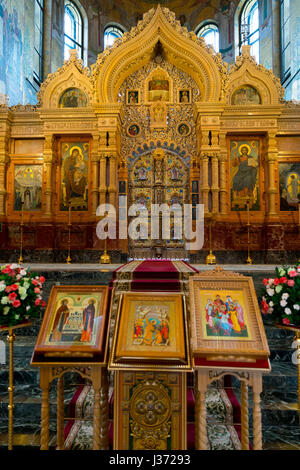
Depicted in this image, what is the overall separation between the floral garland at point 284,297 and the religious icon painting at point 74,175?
7421mm

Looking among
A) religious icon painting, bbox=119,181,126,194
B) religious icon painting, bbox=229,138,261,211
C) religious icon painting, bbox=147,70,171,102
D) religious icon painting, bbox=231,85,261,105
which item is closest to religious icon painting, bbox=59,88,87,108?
religious icon painting, bbox=147,70,171,102

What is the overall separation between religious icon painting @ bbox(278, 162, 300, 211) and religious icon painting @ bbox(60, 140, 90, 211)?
5.77 m

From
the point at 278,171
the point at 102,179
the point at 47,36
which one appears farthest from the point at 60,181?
the point at 47,36

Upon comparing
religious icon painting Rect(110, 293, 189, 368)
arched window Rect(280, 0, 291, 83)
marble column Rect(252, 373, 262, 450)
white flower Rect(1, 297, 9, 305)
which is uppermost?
arched window Rect(280, 0, 291, 83)

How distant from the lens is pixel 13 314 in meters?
3.16

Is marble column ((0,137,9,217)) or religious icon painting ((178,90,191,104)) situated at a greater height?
religious icon painting ((178,90,191,104))

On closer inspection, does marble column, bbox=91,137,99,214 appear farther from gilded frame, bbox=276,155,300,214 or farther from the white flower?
the white flower

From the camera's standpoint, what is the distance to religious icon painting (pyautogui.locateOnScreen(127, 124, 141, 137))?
10422 mm

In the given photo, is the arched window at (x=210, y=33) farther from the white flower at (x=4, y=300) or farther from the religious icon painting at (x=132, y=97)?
the white flower at (x=4, y=300)

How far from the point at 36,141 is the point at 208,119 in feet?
17.2

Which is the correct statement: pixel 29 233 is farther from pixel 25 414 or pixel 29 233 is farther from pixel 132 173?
pixel 25 414

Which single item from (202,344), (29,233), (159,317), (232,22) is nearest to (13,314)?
(159,317)

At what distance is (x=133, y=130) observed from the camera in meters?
10.4

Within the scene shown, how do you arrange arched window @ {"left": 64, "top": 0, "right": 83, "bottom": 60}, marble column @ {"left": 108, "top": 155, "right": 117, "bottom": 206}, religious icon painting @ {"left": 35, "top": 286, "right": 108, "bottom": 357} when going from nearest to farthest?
religious icon painting @ {"left": 35, "top": 286, "right": 108, "bottom": 357}
marble column @ {"left": 108, "top": 155, "right": 117, "bottom": 206}
arched window @ {"left": 64, "top": 0, "right": 83, "bottom": 60}
